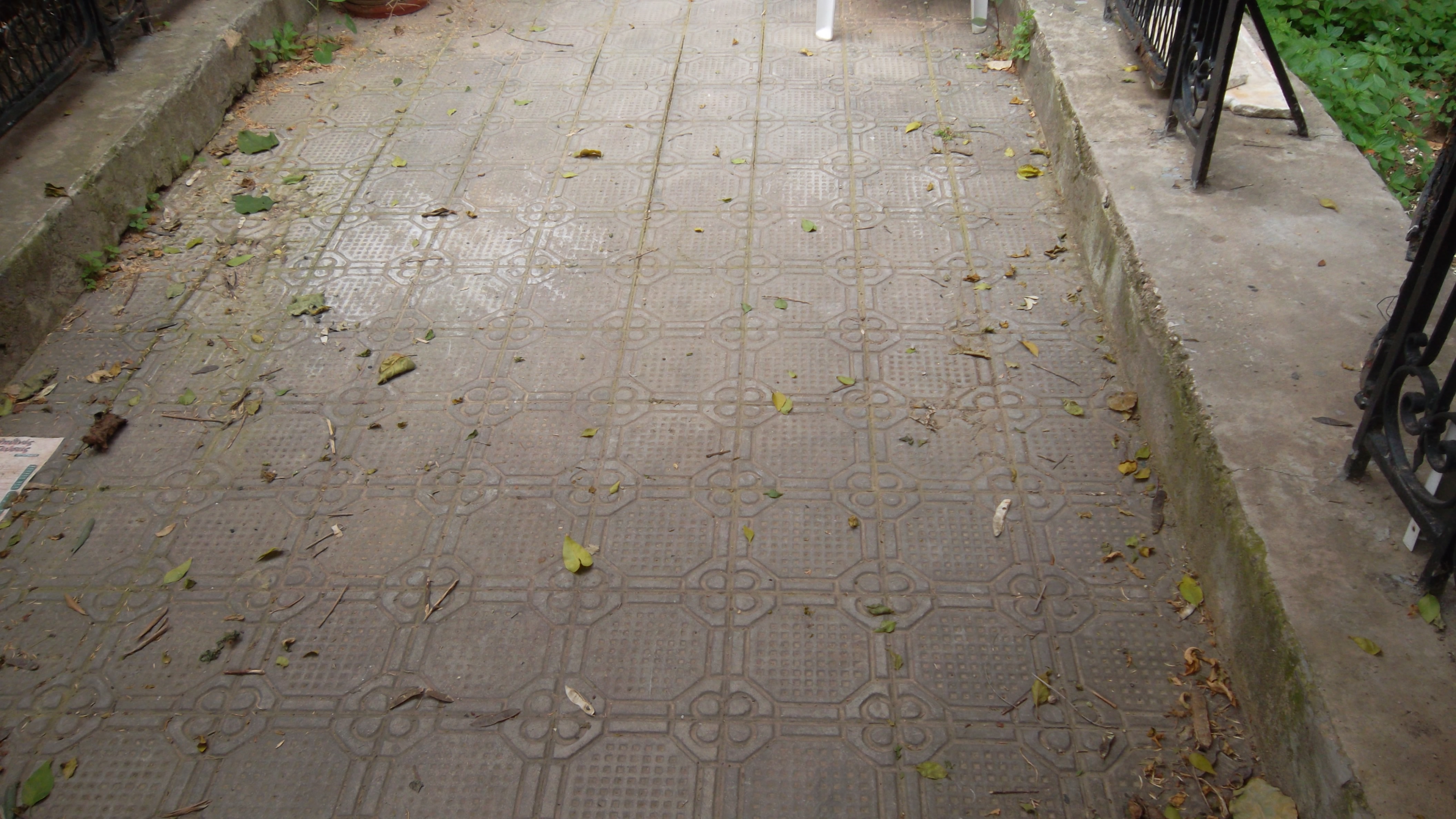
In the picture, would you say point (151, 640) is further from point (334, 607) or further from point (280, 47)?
point (280, 47)

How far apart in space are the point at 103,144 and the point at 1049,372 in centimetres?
405

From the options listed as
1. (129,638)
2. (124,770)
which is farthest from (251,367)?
(124,770)

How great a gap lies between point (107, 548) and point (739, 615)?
77.9 inches

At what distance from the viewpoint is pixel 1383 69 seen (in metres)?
4.84

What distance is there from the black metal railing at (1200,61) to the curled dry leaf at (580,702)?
9.29 feet

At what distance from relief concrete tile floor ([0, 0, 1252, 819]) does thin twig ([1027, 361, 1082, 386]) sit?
0.10 ft

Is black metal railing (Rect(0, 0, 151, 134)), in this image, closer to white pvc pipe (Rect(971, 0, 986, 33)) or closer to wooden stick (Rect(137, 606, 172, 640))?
wooden stick (Rect(137, 606, 172, 640))

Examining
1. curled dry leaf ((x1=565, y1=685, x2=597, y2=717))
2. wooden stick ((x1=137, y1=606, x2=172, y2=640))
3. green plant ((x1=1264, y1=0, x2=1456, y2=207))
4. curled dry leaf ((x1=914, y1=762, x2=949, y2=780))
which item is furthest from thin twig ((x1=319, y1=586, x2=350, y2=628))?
green plant ((x1=1264, y1=0, x2=1456, y2=207))

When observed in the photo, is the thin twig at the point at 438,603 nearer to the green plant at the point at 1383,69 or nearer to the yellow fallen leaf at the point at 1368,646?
the yellow fallen leaf at the point at 1368,646

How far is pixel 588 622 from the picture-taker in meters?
2.73

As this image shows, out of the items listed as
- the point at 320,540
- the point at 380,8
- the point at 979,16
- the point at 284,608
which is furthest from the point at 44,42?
the point at 979,16

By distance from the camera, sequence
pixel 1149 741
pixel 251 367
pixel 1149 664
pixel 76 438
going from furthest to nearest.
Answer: pixel 251 367 → pixel 76 438 → pixel 1149 664 → pixel 1149 741

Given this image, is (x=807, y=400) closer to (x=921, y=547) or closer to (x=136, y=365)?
(x=921, y=547)

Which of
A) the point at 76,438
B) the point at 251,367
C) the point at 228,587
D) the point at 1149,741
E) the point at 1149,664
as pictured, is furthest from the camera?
the point at 251,367
